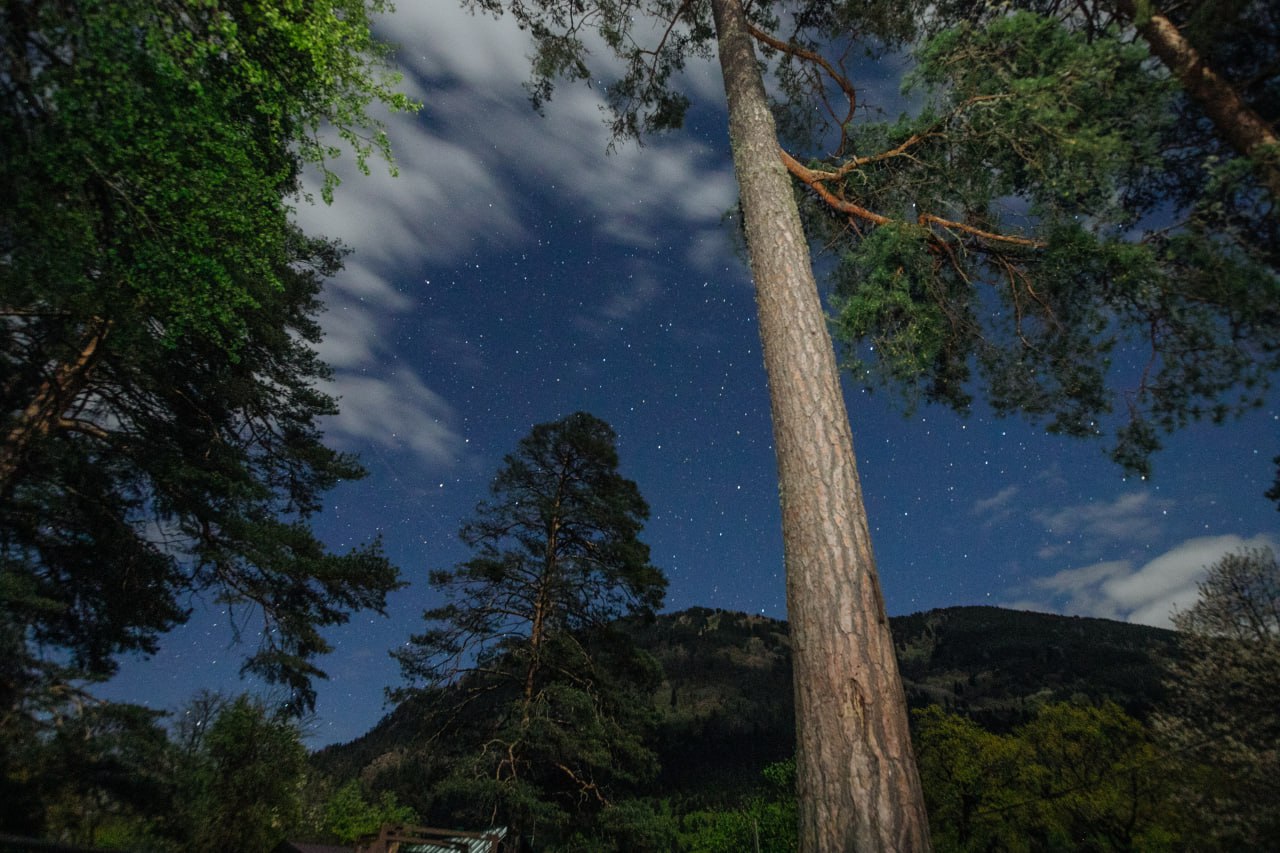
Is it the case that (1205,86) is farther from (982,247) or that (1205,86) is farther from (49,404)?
(49,404)

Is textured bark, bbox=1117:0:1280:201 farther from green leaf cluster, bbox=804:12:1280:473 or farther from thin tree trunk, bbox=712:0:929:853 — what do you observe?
thin tree trunk, bbox=712:0:929:853

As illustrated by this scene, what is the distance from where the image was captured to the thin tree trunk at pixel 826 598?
8.29 feet

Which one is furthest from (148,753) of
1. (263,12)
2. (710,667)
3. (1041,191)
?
(710,667)

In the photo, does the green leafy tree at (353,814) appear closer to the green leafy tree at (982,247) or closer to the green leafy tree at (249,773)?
the green leafy tree at (249,773)

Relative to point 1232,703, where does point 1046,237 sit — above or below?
above

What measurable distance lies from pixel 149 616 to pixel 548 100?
1137 centimetres

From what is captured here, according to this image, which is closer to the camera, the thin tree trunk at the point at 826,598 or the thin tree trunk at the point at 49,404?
the thin tree trunk at the point at 826,598

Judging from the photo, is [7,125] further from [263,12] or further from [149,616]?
[149,616]

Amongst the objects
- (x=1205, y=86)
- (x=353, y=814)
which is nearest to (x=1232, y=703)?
(x=1205, y=86)

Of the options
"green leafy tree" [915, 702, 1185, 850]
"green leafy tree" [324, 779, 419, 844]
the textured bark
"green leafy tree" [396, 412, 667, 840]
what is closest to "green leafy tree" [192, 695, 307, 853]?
"green leafy tree" [396, 412, 667, 840]

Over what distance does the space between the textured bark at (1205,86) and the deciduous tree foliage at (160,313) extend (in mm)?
8146

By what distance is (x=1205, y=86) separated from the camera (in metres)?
5.71

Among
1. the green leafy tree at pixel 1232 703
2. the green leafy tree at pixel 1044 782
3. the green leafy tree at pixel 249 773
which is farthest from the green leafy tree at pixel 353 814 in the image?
the green leafy tree at pixel 1232 703

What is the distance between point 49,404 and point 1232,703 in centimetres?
2968
